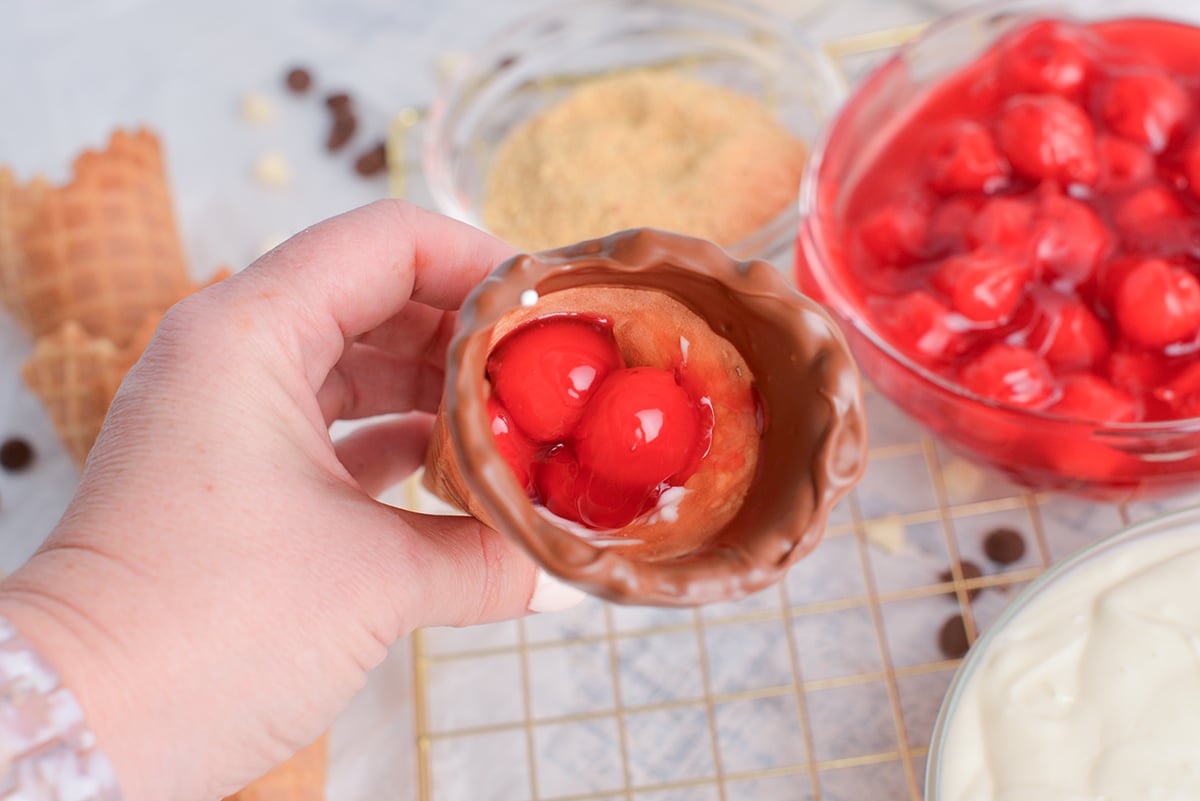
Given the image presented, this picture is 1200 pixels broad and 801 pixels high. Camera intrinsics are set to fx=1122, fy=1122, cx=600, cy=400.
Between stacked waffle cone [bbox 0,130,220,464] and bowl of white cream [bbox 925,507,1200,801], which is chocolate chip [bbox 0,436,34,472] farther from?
bowl of white cream [bbox 925,507,1200,801]

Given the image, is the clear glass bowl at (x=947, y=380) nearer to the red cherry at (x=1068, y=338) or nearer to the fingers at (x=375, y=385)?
the red cherry at (x=1068, y=338)

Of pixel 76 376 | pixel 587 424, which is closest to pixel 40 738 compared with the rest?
pixel 587 424

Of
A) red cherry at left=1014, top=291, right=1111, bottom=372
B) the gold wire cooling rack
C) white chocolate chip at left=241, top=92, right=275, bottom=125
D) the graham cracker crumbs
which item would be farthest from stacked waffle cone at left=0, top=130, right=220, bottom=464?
red cherry at left=1014, top=291, right=1111, bottom=372

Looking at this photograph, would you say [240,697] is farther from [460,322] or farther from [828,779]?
[828,779]

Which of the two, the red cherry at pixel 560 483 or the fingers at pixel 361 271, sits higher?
the fingers at pixel 361 271

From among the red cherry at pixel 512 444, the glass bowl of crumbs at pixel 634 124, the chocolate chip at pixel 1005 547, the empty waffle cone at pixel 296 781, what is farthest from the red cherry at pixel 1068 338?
the empty waffle cone at pixel 296 781

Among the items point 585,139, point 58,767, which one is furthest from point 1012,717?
point 585,139
